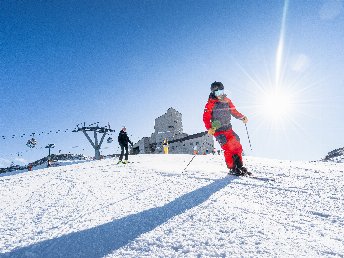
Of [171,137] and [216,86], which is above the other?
[171,137]

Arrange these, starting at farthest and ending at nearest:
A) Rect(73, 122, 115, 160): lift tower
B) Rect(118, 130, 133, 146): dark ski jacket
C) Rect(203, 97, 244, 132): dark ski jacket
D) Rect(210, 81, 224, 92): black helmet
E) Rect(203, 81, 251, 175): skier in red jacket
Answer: Rect(73, 122, 115, 160): lift tower → Rect(118, 130, 133, 146): dark ski jacket → Rect(210, 81, 224, 92): black helmet → Rect(203, 97, 244, 132): dark ski jacket → Rect(203, 81, 251, 175): skier in red jacket

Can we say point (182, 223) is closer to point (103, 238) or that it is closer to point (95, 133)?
point (103, 238)

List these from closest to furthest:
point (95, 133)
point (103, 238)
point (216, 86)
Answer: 1. point (103, 238)
2. point (216, 86)
3. point (95, 133)

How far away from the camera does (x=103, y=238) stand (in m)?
2.15

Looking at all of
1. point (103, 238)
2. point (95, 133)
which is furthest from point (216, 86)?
point (95, 133)

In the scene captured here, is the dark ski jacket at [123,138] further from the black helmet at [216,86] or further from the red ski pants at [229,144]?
the red ski pants at [229,144]

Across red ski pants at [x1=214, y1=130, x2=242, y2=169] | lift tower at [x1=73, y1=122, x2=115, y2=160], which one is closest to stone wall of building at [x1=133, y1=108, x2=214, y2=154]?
lift tower at [x1=73, y1=122, x2=115, y2=160]

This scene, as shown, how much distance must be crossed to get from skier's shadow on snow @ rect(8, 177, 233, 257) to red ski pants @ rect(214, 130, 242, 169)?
324 centimetres

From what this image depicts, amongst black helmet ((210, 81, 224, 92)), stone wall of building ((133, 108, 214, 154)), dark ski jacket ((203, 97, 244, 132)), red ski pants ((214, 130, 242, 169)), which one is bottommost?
red ski pants ((214, 130, 242, 169))

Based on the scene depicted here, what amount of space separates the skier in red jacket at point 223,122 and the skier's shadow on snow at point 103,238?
10.6 feet

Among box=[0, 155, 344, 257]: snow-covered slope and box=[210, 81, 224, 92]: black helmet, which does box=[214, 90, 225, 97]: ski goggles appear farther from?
box=[0, 155, 344, 257]: snow-covered slope

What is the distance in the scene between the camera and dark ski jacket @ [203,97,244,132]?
635 centimetres

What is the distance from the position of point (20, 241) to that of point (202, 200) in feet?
5.96

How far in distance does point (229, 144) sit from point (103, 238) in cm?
441
